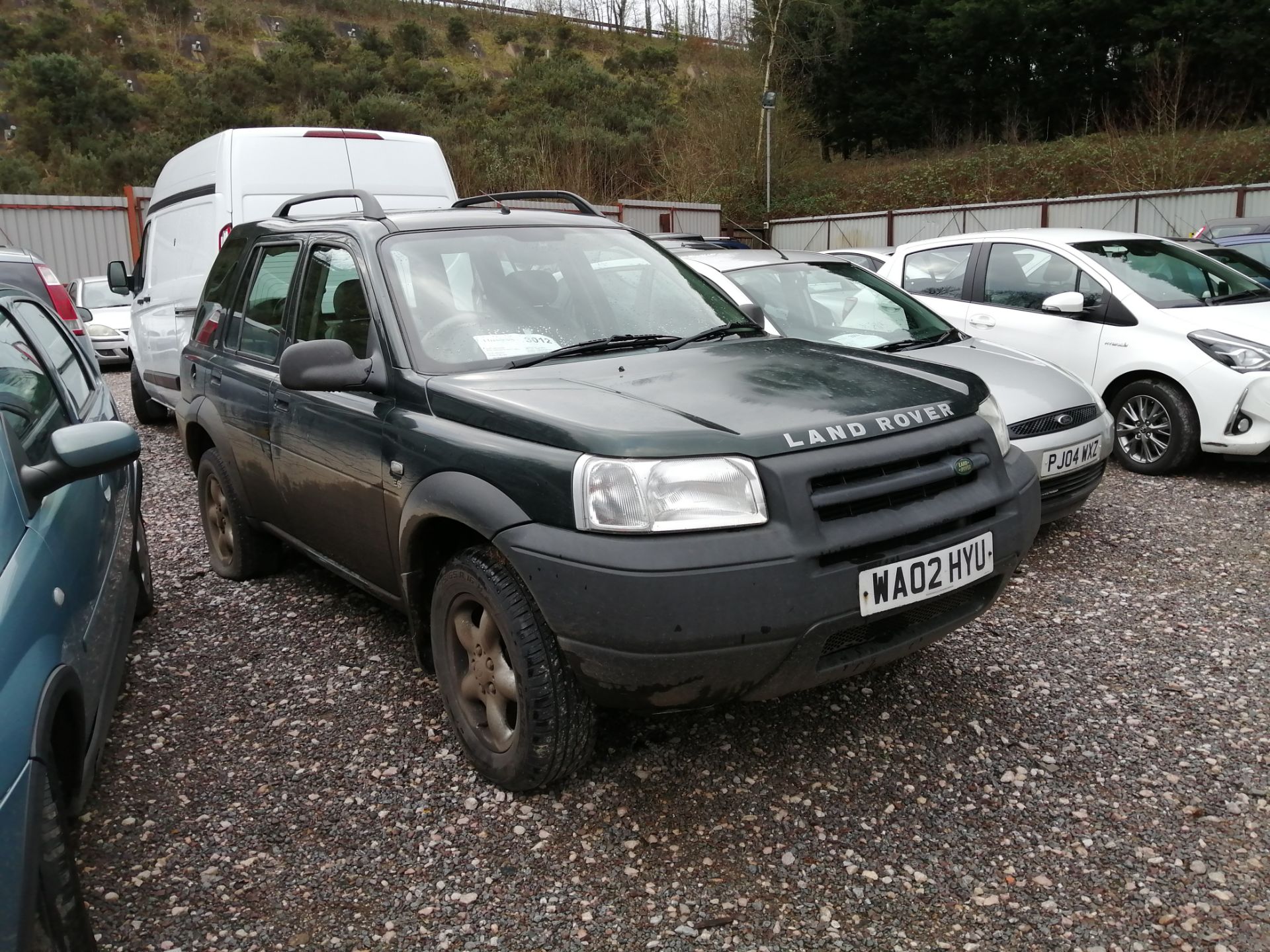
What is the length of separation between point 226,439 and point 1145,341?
5.54 meters

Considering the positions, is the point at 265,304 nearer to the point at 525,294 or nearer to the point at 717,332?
the point at 525,294

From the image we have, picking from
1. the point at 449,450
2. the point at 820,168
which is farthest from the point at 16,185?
the point at 449,450

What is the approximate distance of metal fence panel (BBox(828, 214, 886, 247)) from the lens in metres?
24.6

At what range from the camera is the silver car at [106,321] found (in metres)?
14.1

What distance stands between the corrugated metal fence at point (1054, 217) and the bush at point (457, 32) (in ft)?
111

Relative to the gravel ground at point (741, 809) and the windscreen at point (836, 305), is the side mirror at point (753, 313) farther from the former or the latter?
the windscreen at point (836, 305)

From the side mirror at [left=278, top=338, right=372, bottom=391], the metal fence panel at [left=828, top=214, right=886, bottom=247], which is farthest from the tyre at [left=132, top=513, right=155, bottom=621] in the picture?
the metal fence panel at [left=828, top=214, right=886, bottom=247]

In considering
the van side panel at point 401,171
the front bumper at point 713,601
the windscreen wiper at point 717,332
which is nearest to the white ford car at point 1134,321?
the windscreen wiper at point 717,332

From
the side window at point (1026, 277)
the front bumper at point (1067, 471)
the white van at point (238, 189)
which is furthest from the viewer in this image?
the white van at point (238, 189)

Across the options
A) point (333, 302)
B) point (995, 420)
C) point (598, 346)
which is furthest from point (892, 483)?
point (333, 302)

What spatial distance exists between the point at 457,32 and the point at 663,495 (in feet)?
185

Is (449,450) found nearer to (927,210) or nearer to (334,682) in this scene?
(334,682)

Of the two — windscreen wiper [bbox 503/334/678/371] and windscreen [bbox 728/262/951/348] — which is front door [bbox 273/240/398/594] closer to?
windscreen wiper [bbox 503/334/678/371]

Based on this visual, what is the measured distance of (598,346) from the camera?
11.3 feet
